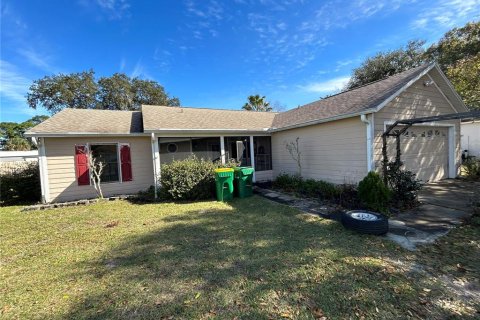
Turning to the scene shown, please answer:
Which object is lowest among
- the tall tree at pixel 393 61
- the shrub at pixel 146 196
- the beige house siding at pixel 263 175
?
the shrub at pixel 146 196

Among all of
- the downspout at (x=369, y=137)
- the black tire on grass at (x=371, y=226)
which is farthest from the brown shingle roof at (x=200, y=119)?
the black tire on grass at (x=371, y=226)

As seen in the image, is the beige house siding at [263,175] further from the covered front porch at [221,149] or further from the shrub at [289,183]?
the shrub at [289,183]

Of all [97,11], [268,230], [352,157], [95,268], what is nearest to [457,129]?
[352,157]

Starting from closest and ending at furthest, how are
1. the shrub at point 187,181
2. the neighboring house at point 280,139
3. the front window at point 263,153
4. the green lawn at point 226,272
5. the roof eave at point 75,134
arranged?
the green lawn at point 226,272 → the neighboring house at point 280,139 → the roof eave at point 75,134 → the shrub at point 187,181 → the front window at point 263,153

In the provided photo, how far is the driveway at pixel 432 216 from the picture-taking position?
4240 millimetres

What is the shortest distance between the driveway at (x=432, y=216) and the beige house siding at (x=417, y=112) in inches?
60.2

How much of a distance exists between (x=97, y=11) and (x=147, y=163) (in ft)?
24.2

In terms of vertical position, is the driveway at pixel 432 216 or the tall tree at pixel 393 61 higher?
the tall tree at pixel 393 61

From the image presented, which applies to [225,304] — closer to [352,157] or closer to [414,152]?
[352,157]

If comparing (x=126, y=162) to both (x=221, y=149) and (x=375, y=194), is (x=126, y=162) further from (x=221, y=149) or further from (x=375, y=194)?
(x=375, y=194)

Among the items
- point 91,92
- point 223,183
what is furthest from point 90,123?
point 91,92

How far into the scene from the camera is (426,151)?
346 inches

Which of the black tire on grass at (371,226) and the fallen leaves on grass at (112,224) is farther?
the fallen leaves on grass at (112,224)

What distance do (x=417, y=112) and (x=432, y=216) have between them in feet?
15.8
